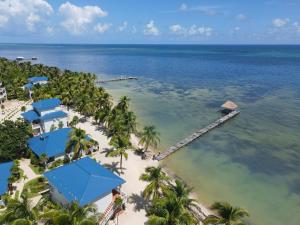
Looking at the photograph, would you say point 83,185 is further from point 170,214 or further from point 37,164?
point 37,164

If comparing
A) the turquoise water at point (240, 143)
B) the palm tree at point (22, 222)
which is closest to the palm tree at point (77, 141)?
the turquoise water at point (240, 143)

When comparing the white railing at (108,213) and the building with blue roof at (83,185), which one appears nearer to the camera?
A: the white railing at (108,213)

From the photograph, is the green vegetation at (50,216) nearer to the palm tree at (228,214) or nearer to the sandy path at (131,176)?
the sandy path at (131,176)

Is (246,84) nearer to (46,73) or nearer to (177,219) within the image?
(46,73)

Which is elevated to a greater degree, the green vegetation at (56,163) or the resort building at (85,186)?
the resort building at (85,186)

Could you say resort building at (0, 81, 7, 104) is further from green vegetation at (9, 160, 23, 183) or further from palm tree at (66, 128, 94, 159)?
palm tree at (66, 128, 94, 159)

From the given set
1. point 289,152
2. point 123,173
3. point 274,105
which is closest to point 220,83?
point 274,105
